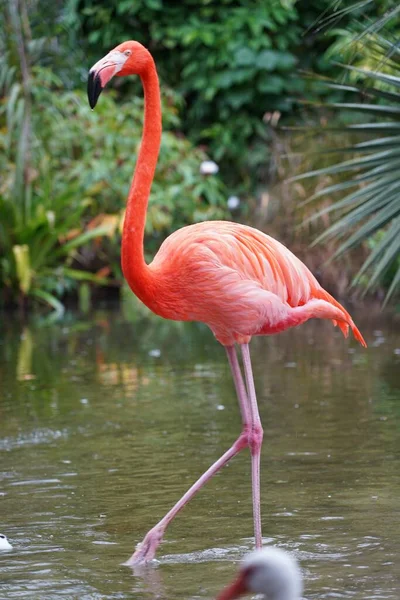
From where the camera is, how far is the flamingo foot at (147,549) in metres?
4.20

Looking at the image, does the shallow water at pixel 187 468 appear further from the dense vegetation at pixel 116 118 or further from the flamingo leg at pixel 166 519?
the dense vegetation at pixel 116 118

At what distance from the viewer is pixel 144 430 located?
21.7 ft

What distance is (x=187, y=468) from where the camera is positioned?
5598mm

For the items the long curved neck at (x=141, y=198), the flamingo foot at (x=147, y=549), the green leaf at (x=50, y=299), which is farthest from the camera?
the green leaf at (x=50, y=299)

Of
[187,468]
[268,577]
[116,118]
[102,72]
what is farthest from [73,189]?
[268,577]

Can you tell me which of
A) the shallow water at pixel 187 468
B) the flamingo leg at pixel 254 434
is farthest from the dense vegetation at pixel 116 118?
the flamingo leg at pixel 254 434

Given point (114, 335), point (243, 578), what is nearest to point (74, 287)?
point (114, 335)

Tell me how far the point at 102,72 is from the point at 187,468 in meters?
2.20

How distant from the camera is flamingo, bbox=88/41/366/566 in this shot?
170 inches

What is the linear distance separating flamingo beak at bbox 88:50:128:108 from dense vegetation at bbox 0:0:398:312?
8596mm

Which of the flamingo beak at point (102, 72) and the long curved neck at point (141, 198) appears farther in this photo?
the long curved neck at point (141, 198)

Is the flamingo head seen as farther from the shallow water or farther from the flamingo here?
the shallow water

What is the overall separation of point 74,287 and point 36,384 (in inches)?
237

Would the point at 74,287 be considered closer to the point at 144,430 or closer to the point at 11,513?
the point at 144,430
